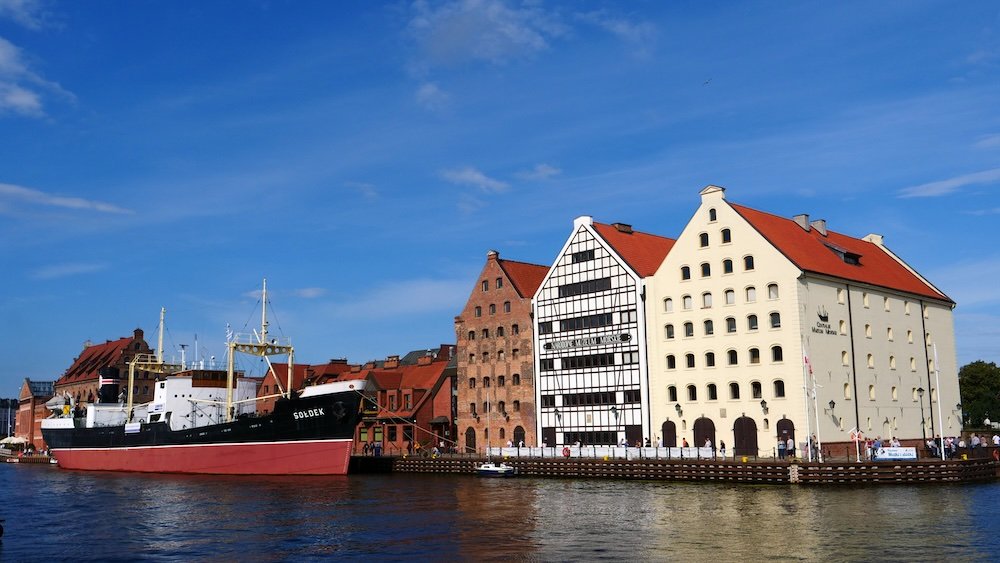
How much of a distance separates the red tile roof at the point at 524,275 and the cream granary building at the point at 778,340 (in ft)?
47.1

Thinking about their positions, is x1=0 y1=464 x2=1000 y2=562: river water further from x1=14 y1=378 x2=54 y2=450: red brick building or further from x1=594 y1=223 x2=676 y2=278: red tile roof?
x1=14 y1=378 x2=54 y2=450: red brick building

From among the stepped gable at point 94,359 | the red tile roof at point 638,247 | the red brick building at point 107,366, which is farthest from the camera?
the stepped gable at point 94,359

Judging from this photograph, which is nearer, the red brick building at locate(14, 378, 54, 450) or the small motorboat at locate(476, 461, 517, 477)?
the small motorboat at locate(476, 461, 517, 477)

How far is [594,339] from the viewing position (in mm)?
73250

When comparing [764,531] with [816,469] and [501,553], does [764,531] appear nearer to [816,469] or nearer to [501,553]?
[501,553]

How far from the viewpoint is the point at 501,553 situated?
103 feet

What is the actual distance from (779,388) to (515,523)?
94.4ft

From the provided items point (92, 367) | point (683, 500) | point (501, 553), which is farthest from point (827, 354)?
point (92, 367)

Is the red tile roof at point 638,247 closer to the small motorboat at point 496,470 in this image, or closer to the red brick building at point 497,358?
the red brick building at point 497,358

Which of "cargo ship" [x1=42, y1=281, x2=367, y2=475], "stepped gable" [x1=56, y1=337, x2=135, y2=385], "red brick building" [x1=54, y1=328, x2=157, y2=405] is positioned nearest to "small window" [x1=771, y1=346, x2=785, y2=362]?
"cargo ship" [x1=42, y1=281, x2=367, y2=475]

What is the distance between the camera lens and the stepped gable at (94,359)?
139 metres

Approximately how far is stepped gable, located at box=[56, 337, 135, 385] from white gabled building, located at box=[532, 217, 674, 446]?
86.4 metres

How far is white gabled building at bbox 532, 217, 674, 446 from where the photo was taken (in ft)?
232

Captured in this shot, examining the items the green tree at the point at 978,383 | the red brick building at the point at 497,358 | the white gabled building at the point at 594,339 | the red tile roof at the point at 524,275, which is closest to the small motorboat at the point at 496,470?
the white gabled building at the point at 594,339
